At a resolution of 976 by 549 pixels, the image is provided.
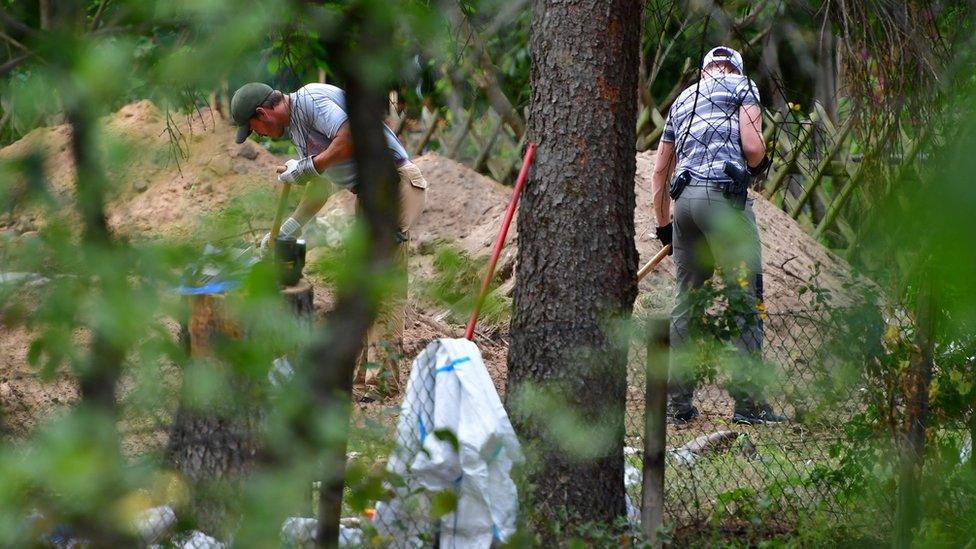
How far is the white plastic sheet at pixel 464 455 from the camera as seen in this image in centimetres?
329

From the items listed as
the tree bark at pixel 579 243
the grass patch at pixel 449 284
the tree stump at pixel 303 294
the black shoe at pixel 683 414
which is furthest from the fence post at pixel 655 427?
the grass patch at pixel 449 284

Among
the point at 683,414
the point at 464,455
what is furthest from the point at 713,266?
the point at 464,455

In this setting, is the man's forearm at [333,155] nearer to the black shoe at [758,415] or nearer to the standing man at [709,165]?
the standing man at [709,165]

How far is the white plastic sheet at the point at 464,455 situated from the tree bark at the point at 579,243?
256mm

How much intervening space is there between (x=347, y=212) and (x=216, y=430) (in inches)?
236

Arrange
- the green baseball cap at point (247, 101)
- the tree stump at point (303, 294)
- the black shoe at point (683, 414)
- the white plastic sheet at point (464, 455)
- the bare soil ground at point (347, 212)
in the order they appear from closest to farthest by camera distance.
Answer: the bare soil ground at point (347, 212) → the tree stump at point (303, 294) → the white plastic sheet at point (464, 455) → the black shoe at point (683, 414) → the green baseball cap at point (247, 101)

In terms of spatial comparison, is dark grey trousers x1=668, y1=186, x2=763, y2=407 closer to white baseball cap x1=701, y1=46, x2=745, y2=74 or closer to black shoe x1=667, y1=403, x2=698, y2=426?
black shoe x1=667, y1=403, x2=698, y2=426

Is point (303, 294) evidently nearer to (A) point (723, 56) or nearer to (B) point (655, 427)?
(B) point (655, 427)

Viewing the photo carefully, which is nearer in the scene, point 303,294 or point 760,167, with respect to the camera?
point 303,294

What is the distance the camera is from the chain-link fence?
12.4ft

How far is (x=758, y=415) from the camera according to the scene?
435 centimetres

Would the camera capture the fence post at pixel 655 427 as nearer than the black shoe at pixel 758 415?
Yes

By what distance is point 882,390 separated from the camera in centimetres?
370

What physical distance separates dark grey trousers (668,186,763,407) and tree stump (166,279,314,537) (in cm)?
138
